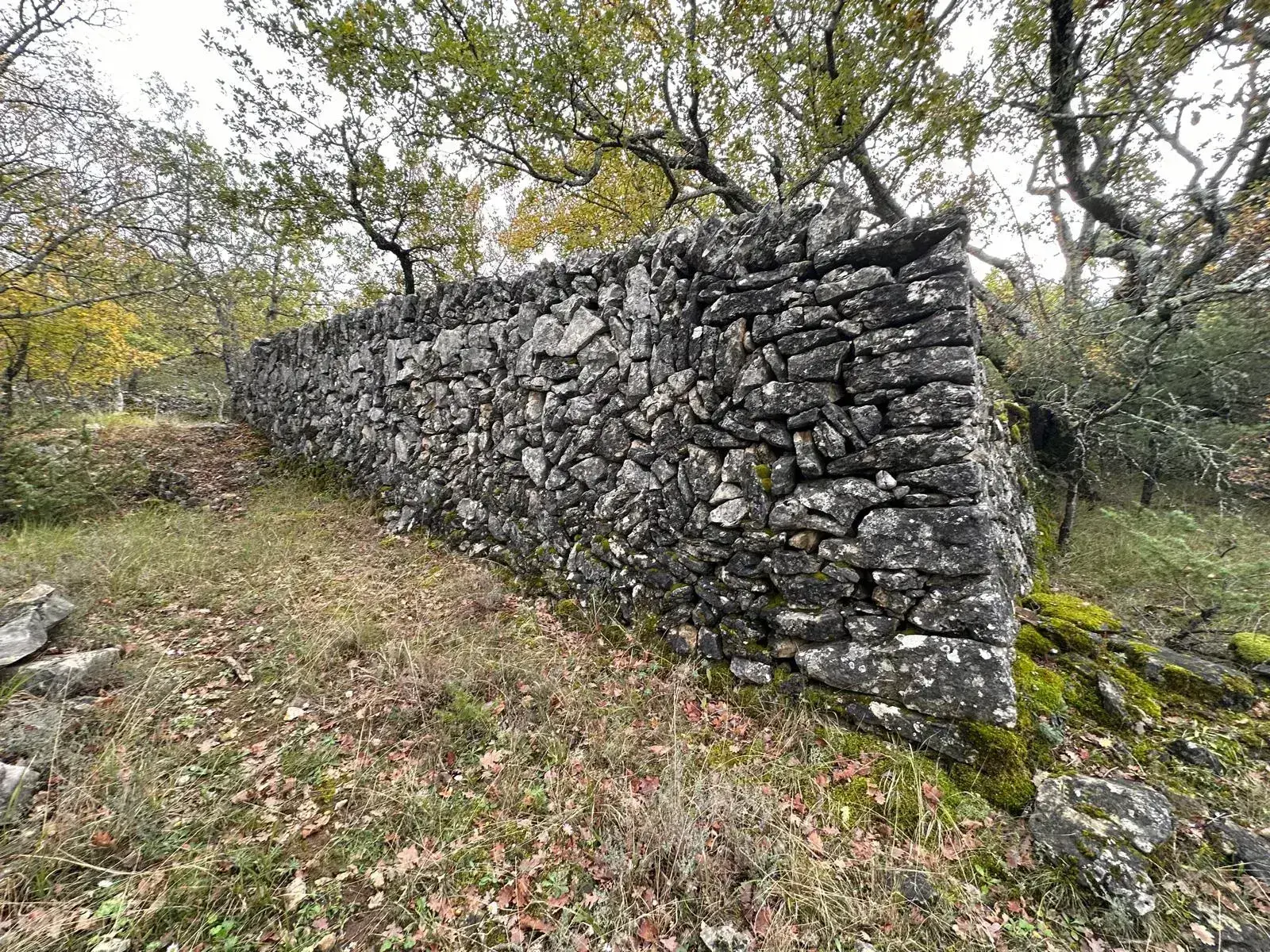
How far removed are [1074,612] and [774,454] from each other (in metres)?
2.67

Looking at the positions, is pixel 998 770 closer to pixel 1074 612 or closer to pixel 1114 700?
pixel 1114 700

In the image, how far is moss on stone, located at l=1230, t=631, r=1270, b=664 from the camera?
10.1ft

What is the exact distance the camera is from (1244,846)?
2.09 meters

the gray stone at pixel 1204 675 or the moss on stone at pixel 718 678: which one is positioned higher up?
the gray stone at pixel 1204 675

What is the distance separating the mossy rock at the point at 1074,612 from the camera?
340 cm

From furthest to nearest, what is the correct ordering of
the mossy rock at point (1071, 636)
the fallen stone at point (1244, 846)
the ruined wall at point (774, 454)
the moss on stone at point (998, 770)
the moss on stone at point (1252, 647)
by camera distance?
1. the mossy rock at point (1071, 636)
2. the moss on stone at point (1252, 647)
3. the ruined wall at point (774, 454)
4. the moss on stone at point (998, 770)
5. the fallen stone at point (1244, 846)

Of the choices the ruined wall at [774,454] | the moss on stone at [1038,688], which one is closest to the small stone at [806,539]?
the ruined wall at [774,454]

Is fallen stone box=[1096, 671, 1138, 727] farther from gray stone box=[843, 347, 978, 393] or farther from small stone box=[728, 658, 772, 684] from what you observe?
gray stone box=[843, 347, 978, 393]

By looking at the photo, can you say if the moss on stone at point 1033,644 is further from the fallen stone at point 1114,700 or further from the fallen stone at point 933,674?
the fallen stone at point 933,674

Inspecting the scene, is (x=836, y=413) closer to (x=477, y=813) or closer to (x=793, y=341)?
(x=793, y=341)

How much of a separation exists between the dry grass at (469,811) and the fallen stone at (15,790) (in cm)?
8

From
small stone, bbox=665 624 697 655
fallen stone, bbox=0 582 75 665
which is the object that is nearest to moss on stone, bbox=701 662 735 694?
small stone, bbox=665 624 697 655

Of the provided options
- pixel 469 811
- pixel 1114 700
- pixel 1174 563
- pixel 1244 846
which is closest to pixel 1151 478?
pixel 1174 563

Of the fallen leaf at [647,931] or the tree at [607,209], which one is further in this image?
the tree at [607,209]
